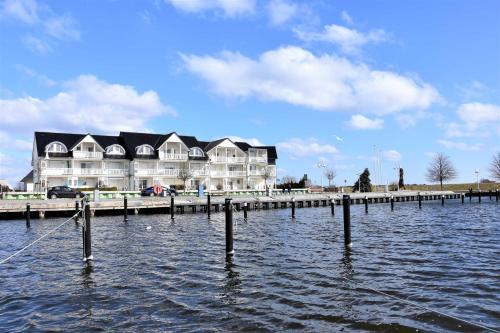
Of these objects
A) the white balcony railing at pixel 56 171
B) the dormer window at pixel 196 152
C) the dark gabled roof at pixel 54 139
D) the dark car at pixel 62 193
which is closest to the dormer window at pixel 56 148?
the dark gabled roof at pixel 54 139

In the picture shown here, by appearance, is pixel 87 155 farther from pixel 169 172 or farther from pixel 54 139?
pixel 169 172

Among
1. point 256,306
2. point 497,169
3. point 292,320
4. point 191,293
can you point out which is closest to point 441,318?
point 292,320

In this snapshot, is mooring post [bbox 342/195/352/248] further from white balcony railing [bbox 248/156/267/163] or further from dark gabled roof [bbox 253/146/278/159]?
dark gabled roof [bbox 253/146/278/159]

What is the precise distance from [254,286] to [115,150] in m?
64.3

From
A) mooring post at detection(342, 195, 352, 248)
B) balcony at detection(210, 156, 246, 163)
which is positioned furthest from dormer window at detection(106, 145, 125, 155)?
mooring post at detection(342, 195, 352, 248)

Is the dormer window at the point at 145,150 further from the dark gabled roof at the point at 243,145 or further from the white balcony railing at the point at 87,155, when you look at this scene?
the dark gabled roof at the point at 243,145

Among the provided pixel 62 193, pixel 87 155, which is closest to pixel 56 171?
pixel 87 155

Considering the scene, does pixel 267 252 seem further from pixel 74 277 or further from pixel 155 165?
pixel 155 165

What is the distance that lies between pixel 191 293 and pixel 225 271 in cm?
278

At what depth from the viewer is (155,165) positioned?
7431 centimetres

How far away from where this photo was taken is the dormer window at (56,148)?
6706 centimetres

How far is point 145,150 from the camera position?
73.6 meters

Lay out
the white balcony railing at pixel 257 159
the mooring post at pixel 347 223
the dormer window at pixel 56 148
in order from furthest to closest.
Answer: the white balcony railing at pixel 257 159
the dormer window at pixel 56 148
the mooring post at pixel 347 223

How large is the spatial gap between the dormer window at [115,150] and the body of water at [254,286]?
5152 cm
